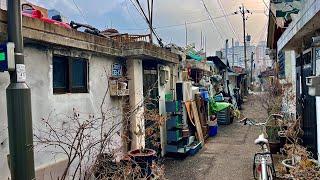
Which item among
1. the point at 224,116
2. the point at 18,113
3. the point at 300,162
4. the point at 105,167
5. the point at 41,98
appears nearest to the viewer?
the point at 18,113

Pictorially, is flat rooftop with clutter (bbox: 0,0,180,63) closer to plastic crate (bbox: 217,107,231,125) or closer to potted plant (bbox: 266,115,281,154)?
potted plant (bbox: 266,115,281,154)

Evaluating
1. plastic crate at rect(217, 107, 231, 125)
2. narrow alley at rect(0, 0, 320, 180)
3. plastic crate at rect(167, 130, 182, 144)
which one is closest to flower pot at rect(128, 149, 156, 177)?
narrow alley at rect(0, 0, 320, 180)

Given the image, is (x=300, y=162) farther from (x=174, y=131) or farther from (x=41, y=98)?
(x=174, y=131)

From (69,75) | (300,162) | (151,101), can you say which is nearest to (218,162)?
(151,101)

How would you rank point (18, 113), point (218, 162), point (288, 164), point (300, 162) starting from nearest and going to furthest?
point (18, 113)
point (300, 162)
point (288, 164)
point (218, 162)

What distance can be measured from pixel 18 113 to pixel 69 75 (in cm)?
331

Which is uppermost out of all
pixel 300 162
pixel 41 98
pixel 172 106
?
pixel 41 98

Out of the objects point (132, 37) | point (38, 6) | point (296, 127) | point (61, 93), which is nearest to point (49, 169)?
point (61, 93)

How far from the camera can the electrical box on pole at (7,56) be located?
10.9 feet

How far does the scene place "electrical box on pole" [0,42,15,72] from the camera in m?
3.31

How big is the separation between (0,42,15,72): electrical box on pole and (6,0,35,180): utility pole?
5 cm

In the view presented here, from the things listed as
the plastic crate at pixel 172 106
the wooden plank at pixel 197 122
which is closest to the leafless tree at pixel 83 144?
the plastic crate at pixel 172 106

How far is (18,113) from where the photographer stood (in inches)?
130

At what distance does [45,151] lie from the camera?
5668mm
